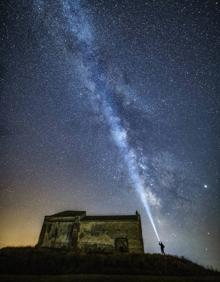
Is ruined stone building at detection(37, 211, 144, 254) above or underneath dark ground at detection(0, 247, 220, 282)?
above

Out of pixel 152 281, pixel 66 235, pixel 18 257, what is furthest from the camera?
pixel 66 235

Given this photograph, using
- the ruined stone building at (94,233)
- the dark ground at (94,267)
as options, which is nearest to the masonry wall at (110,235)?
the ruined stone building at (94,233)

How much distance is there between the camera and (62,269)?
14.6m

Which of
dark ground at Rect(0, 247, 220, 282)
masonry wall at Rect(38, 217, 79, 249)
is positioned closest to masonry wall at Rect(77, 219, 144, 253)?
masonry wall at Rect(38, 217, 79, 249)

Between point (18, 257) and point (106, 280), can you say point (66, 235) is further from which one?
point (106, 280)

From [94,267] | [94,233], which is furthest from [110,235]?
[94,267]

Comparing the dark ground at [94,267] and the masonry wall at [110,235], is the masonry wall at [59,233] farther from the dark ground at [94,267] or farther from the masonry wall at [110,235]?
the dark ground at [94,267]

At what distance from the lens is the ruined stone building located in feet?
100

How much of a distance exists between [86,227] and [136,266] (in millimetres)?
18325

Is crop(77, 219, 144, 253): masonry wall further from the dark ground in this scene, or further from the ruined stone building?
the dark ground

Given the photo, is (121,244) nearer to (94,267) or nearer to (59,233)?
(59,233)

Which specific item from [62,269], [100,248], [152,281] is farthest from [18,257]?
[100,248]

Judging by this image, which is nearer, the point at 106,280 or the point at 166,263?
the point at 106,280

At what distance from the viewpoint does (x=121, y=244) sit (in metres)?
30.5
